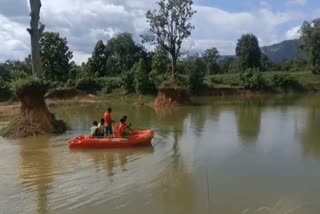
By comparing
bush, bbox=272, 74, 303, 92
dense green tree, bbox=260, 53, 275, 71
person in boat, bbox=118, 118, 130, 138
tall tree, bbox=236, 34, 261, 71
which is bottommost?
person in boat, bbox=118, 118, 130, 138

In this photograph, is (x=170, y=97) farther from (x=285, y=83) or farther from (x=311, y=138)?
(x=285, y=83)

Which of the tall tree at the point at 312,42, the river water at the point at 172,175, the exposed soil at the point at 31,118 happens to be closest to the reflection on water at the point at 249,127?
the river water at the point at 172,175

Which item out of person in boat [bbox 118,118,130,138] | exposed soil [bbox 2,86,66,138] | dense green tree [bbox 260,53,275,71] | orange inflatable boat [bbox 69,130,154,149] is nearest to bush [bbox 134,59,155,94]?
exposed soil [bbox 2,86,66,138]

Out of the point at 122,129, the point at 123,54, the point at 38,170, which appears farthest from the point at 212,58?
the point at 38,170

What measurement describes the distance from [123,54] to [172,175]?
236 ft

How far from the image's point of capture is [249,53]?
90312 millimetres

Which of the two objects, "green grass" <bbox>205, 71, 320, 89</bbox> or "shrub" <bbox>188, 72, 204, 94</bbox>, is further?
"green grass" <bbox>205, 71, 320, 89</bbox>

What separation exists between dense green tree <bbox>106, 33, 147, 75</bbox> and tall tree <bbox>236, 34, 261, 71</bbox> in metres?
18.0

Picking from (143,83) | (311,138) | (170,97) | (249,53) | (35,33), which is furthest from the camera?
(249,53)

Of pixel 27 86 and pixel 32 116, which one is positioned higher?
pixel 27 86

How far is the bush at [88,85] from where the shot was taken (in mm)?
63156

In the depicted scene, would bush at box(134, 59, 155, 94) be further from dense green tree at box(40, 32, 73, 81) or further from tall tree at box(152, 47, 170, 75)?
dense green tree at box(40, 32, 73, 81)

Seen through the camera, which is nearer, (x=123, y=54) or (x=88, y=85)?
(x=88, y=85)

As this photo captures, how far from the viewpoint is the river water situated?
1191 cm
